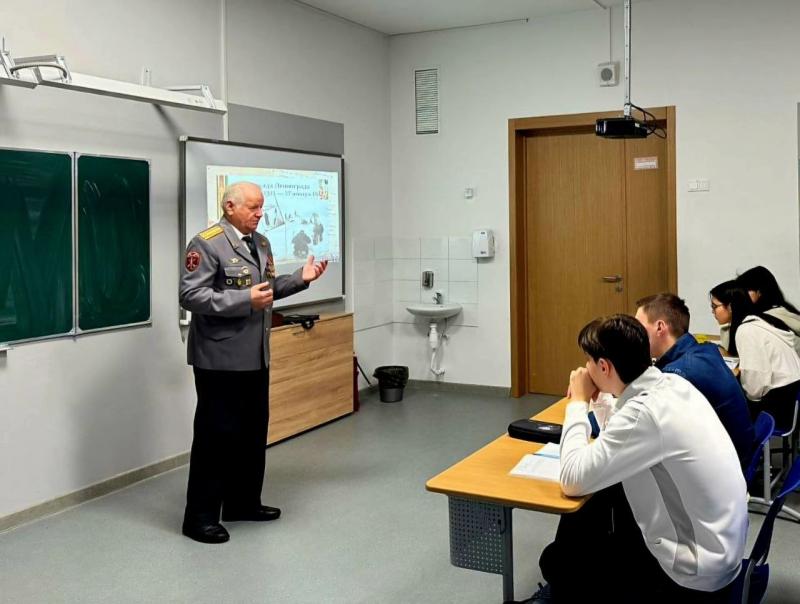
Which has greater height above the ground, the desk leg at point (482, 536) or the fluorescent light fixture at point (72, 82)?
the fluorescent light fixture at point (72, 82)

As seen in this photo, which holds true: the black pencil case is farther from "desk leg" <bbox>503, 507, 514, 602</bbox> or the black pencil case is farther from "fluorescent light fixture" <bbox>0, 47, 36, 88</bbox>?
"fluorescent light fixture" <bbox>0, 47, 36, 88</bbox>

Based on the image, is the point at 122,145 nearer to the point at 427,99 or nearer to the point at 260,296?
the point at 260,296

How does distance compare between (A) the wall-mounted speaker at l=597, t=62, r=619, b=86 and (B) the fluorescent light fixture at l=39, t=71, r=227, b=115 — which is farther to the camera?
(A) the wall-mounted speaker at l=597, t=62, r=619, b=86

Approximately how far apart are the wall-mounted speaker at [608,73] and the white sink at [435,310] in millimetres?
2252

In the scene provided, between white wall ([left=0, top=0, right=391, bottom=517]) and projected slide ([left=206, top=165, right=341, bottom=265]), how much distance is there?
0.95 ft

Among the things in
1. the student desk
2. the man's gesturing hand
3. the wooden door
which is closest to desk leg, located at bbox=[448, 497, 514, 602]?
the student desk

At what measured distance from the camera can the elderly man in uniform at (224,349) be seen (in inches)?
158

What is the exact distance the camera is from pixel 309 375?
6.15 metres

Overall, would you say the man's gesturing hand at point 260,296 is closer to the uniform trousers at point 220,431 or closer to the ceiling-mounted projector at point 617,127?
the uniform trousers at point 220,431

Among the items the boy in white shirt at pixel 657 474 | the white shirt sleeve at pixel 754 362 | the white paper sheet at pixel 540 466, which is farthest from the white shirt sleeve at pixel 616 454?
the white shirt sleeve at pixel 754 362

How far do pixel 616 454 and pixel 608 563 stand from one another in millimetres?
484

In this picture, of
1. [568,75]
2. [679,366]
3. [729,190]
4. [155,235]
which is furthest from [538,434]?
[568,75]

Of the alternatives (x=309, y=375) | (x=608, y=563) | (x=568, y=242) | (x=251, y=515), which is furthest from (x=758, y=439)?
(x=568, y=242)

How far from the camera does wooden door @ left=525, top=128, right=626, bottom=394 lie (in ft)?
22.9
